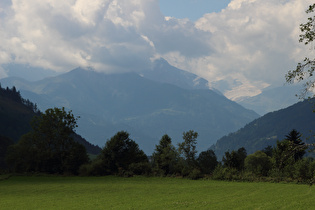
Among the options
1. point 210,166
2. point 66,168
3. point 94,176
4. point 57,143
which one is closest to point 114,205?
point 94,176

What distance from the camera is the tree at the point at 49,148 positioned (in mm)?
83812

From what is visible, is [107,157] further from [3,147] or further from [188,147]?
[3,147]

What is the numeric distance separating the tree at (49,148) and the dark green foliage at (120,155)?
24.6 ft

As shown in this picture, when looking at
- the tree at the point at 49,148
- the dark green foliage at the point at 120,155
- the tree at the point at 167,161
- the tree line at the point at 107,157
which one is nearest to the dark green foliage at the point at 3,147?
the tree at the point at 49,148

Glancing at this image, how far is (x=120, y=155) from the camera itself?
84.9 meters

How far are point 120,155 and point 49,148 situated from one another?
2152cm

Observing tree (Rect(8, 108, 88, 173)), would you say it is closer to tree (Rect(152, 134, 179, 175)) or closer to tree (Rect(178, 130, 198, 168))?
tree (Rect(152, 134, 179, 175))

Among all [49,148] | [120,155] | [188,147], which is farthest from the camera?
[49,148]

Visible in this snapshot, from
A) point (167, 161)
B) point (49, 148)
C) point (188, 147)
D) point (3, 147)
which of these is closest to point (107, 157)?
point (167, 161)

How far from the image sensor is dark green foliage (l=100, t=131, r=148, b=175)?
82.6 metres

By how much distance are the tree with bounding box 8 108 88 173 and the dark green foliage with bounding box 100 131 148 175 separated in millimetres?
7495

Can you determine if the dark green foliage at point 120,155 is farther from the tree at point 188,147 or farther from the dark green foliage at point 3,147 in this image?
the dark green foliage at point 3,147

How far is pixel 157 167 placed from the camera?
7969 cm

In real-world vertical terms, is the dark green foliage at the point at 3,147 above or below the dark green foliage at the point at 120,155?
above
